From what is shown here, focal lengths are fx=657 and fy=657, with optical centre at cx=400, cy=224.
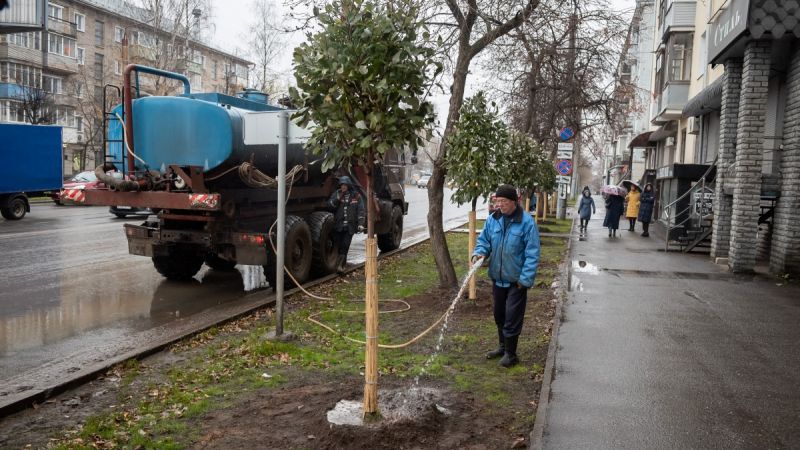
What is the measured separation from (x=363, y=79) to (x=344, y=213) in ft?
24.9

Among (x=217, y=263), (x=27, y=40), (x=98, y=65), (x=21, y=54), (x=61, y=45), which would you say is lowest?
(x=217, y=263)

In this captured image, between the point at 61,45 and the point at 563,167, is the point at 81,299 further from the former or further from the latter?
the point at 61,45

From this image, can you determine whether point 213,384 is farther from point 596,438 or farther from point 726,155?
point 726,155

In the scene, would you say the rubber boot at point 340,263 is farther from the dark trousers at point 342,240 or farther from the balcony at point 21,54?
the balcony at point 21,54

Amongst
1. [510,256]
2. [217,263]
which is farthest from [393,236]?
[510,256]

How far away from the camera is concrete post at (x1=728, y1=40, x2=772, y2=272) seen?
12.0 metres

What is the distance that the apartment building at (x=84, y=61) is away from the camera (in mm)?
35125

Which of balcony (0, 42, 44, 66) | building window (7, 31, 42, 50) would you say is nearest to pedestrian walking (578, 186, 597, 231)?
balcony (0, 42, 44, 66)

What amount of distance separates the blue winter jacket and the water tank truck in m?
3.40

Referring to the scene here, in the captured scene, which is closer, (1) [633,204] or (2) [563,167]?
(2) [563,167]

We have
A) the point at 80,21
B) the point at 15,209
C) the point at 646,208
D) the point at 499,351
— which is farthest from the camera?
the point at 80,21

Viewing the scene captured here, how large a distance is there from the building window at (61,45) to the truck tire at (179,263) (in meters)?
45.0

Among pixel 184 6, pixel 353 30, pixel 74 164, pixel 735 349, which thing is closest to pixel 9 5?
pixel 353 30

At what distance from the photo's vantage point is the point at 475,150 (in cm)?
949
